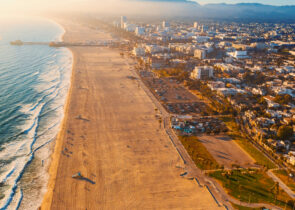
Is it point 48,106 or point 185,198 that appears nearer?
point 185,198

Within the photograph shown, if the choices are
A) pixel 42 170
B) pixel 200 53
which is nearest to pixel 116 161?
pixel 42 170

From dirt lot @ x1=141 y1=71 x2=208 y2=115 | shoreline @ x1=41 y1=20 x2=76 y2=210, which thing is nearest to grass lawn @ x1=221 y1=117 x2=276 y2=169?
dirt lot @ x1=141 y1=71 x2=208 y2=115

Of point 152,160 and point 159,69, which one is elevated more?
point 159,69

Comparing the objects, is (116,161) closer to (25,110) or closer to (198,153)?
(198,153)

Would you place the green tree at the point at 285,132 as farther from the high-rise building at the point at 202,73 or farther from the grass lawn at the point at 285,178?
the high-rise building at the point at 202,73

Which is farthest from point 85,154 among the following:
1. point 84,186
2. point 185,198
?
point 185,198

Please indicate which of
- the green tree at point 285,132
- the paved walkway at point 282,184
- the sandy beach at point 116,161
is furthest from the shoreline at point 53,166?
the green tree at point 285,132

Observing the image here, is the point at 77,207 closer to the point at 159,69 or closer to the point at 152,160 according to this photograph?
the point at 152,160

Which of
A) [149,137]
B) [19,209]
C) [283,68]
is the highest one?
[283,68]
